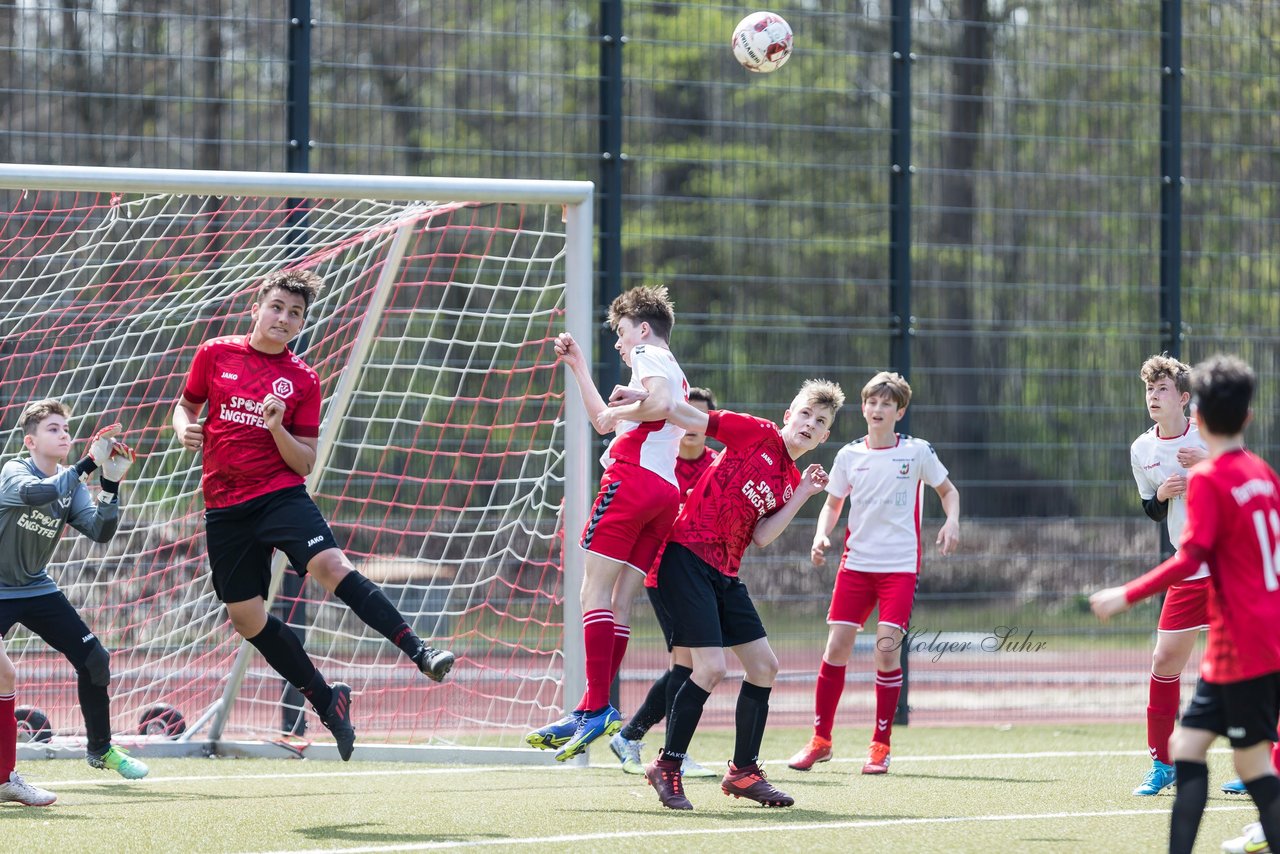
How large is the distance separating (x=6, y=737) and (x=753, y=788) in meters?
2.82

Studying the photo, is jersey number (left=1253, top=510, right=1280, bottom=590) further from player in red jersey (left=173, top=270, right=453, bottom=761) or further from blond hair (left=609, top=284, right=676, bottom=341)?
player in red jersey (left=173, top=270, right=453, bottom=761)

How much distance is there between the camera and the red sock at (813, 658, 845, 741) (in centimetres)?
733

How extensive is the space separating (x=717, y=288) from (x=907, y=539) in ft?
9.27

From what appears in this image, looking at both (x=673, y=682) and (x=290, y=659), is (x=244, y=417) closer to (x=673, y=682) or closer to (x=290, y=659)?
(x=290, y=659)

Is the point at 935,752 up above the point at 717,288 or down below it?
below

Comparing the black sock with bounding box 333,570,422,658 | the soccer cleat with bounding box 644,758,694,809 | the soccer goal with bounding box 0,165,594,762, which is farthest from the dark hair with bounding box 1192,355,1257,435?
the soccer goal with bounding box 0,165,594,762

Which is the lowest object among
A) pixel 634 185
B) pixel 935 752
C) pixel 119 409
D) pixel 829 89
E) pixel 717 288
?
pixel 935 752

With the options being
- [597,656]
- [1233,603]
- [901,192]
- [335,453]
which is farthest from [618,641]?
[901,192]

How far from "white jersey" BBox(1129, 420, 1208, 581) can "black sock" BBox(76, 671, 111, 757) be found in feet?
14.8

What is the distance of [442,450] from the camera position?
8.75 m

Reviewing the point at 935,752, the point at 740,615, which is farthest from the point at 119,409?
the point at 935,752

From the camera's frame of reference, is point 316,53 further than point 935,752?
Yes

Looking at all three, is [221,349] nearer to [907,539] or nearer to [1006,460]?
[907,539]

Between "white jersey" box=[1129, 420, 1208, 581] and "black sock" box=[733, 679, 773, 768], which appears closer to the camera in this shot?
"black sock" box=[733, 679, 773, 768]
